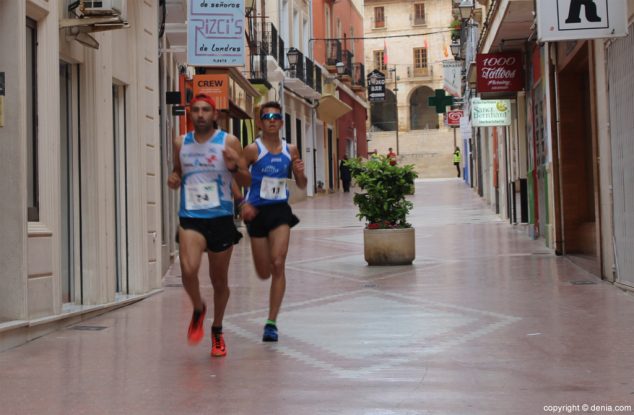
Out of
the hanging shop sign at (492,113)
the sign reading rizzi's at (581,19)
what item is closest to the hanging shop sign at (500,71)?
the hanging shop sign at (492,113)

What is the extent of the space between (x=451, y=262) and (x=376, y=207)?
1.38 meters

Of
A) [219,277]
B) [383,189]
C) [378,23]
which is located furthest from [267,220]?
[378,23]

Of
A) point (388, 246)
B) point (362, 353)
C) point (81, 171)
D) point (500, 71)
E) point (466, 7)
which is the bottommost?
point (362, 353)

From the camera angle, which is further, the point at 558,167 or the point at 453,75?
the point at 453,75

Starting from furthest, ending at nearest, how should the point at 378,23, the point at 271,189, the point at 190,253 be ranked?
1. the point at 378,23
2. the point at 271,189
3. the point at 190,253

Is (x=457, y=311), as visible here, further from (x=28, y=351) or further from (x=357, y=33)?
(x=357, y=33)

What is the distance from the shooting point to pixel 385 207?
13.9m

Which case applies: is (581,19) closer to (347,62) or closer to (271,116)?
(271,116)

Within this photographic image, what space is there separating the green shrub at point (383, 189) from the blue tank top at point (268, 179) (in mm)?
5838

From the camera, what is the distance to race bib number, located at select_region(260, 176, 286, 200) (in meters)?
7.82

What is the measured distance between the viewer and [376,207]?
13906 millimetres

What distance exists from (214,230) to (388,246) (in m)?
7.00

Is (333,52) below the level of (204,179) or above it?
above

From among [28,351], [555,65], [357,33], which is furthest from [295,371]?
[357,33]
